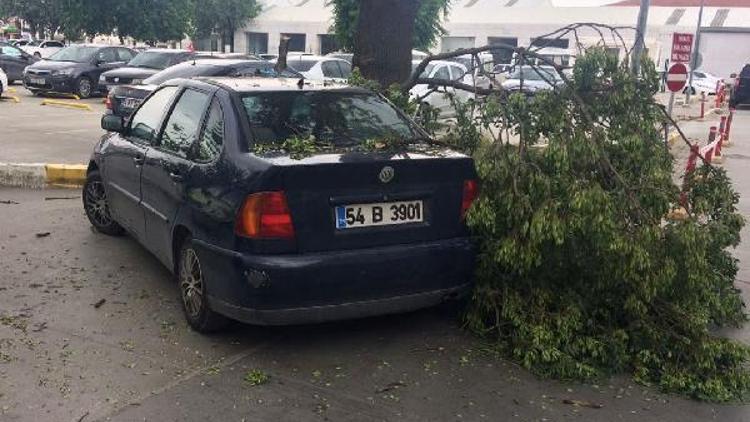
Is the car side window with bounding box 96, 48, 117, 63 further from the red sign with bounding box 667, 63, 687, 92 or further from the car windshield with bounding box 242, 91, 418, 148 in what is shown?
the car windshield with bounding box 242, 91, 418, 148

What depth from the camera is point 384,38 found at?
715 centimetres

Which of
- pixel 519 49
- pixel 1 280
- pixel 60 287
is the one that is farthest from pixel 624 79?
pixel 1 280

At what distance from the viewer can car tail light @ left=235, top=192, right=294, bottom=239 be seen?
3.83m

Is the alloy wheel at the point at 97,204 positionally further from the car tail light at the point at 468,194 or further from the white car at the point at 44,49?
the white car at the point at 44,49

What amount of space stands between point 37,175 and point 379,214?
19.5 feet

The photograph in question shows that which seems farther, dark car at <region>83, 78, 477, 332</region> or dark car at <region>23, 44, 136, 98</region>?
dark car at <region>23, 44, 136, 98</region>

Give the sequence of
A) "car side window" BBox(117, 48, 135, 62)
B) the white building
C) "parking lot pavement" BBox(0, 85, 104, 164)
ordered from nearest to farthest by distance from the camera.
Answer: "parking lot pavement" BBox(0, 85, 104, 164)
"car side window" BBox(117, 48, 135, 62)
the white building

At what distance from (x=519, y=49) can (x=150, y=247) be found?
2.95 metres

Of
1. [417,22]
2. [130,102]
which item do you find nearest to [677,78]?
[130,102]

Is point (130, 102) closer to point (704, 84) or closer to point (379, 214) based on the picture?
point (379, 214)

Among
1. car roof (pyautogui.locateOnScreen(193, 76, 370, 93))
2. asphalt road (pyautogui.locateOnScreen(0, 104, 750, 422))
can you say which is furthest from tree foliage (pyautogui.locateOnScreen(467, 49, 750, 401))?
car roof (pyautogui.locateOnScreen(193, 76, 370, 93))

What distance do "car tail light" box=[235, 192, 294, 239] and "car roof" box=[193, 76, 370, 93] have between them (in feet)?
3.41

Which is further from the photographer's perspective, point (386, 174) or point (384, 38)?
point (384, 38)

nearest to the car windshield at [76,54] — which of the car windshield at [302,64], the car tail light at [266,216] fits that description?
the car windshield at [302,64]
